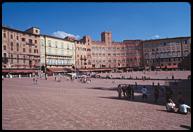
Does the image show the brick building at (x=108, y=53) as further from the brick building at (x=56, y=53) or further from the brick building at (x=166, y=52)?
the brick building at (x=56, y=53)

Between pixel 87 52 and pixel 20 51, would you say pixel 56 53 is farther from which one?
pixel 87 52

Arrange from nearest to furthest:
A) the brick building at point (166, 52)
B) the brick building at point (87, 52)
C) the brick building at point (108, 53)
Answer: the brick building at point (87, 52)
the brick building at point (166, 52)
the brick building at point (108, 53)

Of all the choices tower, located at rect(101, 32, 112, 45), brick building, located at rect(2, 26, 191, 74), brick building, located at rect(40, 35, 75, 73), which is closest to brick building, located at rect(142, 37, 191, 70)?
brick building, located at rect(2, 26, 191, 74)

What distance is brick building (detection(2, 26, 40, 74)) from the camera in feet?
202

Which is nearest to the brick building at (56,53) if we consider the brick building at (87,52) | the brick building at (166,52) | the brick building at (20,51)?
the brick building at (87,52)

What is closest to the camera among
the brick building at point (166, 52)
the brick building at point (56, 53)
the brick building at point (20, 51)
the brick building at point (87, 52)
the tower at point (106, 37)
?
the brick building at point (20, 51)

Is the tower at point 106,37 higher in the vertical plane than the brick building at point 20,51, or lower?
higher

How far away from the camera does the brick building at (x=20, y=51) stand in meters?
61.5

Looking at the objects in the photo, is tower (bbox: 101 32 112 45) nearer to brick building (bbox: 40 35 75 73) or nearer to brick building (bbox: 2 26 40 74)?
brick building (bbox: 40 35 75 73)

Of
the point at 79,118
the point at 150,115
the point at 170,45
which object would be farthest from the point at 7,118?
the point at 170,45

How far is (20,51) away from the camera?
67.4 metres

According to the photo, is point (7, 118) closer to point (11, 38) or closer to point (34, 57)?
point (11, 38)

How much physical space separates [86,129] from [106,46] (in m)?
97.3

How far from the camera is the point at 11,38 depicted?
211 feet
